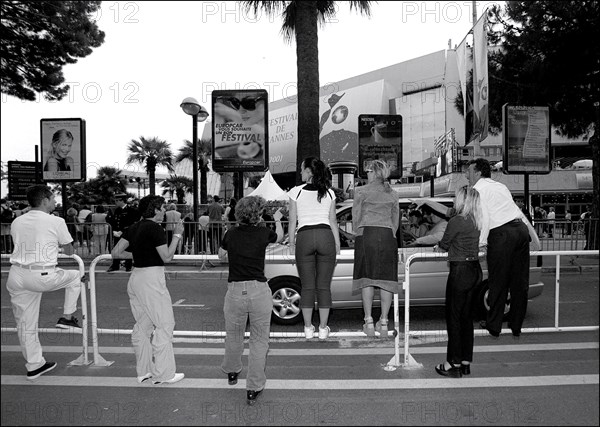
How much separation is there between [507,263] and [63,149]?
44.6 ft

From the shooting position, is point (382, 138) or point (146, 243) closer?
point (146, 243)

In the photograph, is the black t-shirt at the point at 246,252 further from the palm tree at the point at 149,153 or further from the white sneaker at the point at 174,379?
the palm tree at the point at 149,153

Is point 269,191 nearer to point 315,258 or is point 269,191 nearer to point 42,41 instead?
point 42,41

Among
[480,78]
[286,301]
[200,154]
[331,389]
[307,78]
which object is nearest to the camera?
[331,389]

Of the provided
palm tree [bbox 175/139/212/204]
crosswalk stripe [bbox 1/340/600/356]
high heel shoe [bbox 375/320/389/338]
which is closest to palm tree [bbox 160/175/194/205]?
palm tree [bbox 175/139/212/204]

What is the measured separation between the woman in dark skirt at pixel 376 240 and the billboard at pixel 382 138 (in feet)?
37.5

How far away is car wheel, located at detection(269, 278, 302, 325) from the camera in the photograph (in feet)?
21.1

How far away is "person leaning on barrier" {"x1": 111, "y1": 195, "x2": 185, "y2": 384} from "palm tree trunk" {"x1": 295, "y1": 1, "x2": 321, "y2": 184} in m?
8.21

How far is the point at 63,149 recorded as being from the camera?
580 inches

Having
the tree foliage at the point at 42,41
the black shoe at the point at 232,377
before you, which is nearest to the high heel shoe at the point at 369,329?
the black shoe at the point at 232,377

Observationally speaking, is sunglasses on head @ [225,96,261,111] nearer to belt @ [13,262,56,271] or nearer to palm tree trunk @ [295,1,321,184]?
palm tree trunk @ [295,1,321,184]

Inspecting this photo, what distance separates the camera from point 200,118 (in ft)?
53.8

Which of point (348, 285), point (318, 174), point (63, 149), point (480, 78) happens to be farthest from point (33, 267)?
point (480, 78)

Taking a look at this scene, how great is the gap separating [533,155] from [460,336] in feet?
37.7
